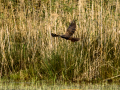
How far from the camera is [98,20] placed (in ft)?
15.0

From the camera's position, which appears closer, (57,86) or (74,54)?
(57,86)

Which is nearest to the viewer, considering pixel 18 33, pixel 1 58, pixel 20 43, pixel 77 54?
pixel 77 54

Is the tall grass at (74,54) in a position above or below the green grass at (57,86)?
above

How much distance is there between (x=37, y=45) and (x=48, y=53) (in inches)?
23.1

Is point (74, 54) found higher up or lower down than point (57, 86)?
higher up

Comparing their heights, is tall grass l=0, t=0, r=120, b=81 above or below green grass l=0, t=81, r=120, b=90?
above

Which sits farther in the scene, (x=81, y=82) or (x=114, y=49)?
(x=114, y=49)

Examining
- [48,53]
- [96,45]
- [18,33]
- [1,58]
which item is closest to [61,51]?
[48,53]

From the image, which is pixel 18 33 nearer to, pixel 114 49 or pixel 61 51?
pixel 61 51

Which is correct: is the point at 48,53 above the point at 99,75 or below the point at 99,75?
above

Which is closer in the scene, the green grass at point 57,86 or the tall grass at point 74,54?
the green grass at point 57,86

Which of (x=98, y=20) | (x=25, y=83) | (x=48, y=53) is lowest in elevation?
(x=25, y=83)

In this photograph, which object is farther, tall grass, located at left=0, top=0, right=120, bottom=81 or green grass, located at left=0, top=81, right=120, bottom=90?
tall grass, located at left=0, top=0, right=120, bottom=81

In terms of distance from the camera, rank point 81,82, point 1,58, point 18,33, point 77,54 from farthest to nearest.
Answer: point 18,33 → point 1,58 → point 77,54 → point 81,82
